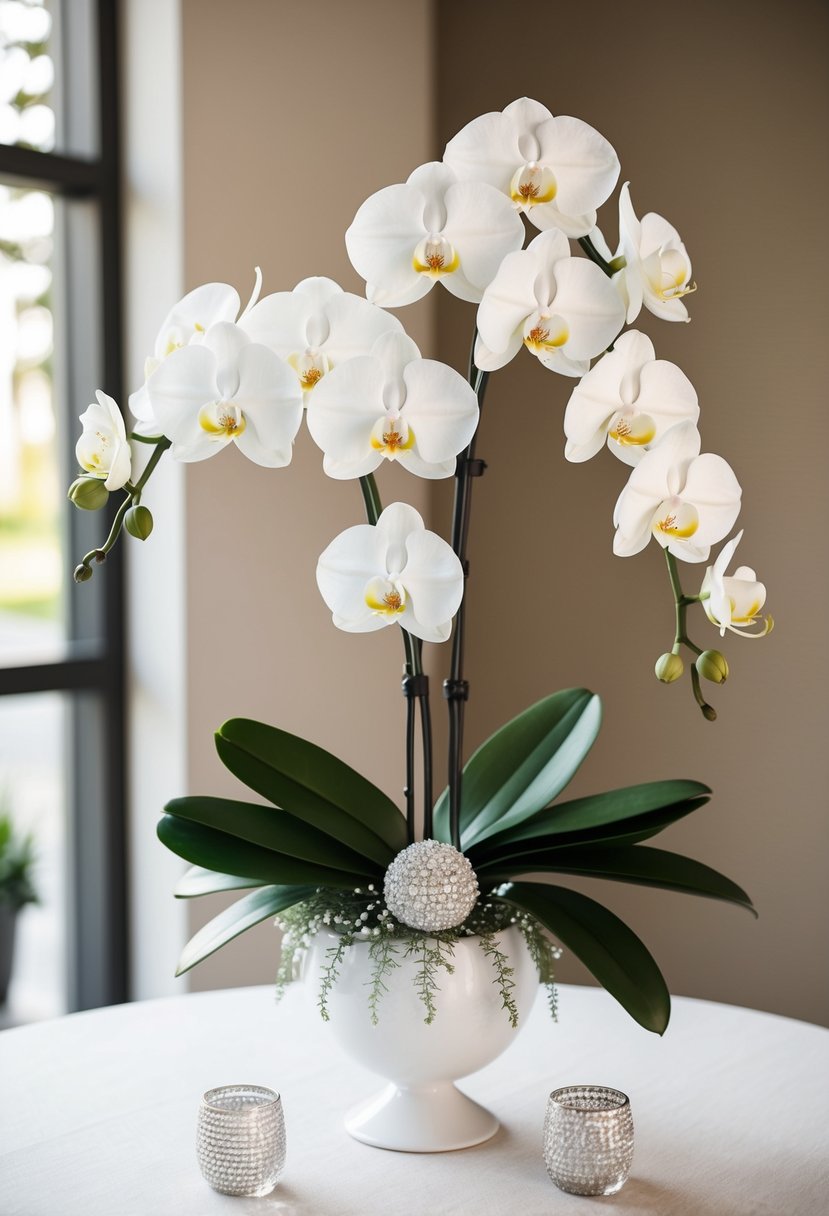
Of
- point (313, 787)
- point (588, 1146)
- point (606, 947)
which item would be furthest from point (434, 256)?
point (588, 1146)

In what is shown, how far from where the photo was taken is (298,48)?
81.7 inches

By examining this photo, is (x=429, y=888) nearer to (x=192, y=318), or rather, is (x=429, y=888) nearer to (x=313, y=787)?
(x=313, y=787)

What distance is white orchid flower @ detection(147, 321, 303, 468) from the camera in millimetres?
966

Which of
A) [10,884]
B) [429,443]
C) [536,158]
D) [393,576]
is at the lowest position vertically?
[10,884]

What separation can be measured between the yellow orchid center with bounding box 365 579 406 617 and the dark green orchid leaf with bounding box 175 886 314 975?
29 centimetres

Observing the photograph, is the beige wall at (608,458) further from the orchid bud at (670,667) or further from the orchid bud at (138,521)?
the orchid bud at (670,667)

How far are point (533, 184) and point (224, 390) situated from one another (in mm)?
285

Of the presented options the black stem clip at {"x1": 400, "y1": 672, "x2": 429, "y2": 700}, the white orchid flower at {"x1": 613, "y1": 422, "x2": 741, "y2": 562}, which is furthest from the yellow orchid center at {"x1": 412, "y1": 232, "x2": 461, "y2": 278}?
the black stem clip at {"x1": 400, "y1": 672, "x2": 429, "y2": 700}

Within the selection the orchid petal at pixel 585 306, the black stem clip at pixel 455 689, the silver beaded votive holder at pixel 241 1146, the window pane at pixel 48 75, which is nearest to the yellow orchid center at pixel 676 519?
the orchid petal at pixel 585 306

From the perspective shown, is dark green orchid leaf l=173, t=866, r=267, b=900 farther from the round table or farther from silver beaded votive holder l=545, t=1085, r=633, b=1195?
silver beaded votive holder l=545, t=1085, r=633, b=1195

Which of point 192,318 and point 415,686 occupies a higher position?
point 192,318

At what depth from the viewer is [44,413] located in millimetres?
2078

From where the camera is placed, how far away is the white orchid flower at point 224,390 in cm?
97

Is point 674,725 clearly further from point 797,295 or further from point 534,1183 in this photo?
point 534,1183
